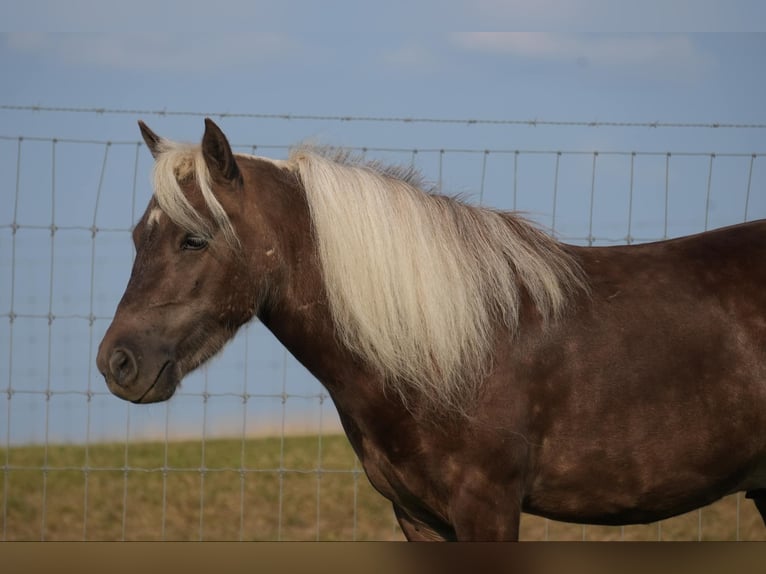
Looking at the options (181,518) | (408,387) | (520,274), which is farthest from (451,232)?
(181,518)

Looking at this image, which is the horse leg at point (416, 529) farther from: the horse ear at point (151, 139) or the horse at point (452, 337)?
the horse ear at point (151, 139)

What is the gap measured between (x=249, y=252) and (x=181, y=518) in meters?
4.06

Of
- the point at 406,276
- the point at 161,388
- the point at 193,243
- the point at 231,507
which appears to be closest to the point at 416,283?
the point at 406,276

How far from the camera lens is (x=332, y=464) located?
7684 millimetres

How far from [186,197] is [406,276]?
81 cm

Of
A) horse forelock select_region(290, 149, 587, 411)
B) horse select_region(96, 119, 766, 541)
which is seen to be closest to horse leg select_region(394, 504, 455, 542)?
horse select_region(96, 119, 766, 541)

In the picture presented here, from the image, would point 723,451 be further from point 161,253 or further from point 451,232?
point 161,253

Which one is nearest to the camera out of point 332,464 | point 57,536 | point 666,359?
point 666,359

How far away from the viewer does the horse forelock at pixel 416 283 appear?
10.3 feet

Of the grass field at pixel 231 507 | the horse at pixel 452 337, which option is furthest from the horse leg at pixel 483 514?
the grass field at pixel 231 507

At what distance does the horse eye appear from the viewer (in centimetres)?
304

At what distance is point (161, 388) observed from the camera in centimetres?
301

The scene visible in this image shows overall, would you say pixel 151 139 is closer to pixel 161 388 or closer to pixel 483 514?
pixel 161 388

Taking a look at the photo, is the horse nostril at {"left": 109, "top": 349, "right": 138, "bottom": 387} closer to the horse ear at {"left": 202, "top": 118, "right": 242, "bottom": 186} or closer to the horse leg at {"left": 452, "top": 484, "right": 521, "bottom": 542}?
the horse ear at {"left": 202, "top": 118, "right": 242, "bottom": 186}
